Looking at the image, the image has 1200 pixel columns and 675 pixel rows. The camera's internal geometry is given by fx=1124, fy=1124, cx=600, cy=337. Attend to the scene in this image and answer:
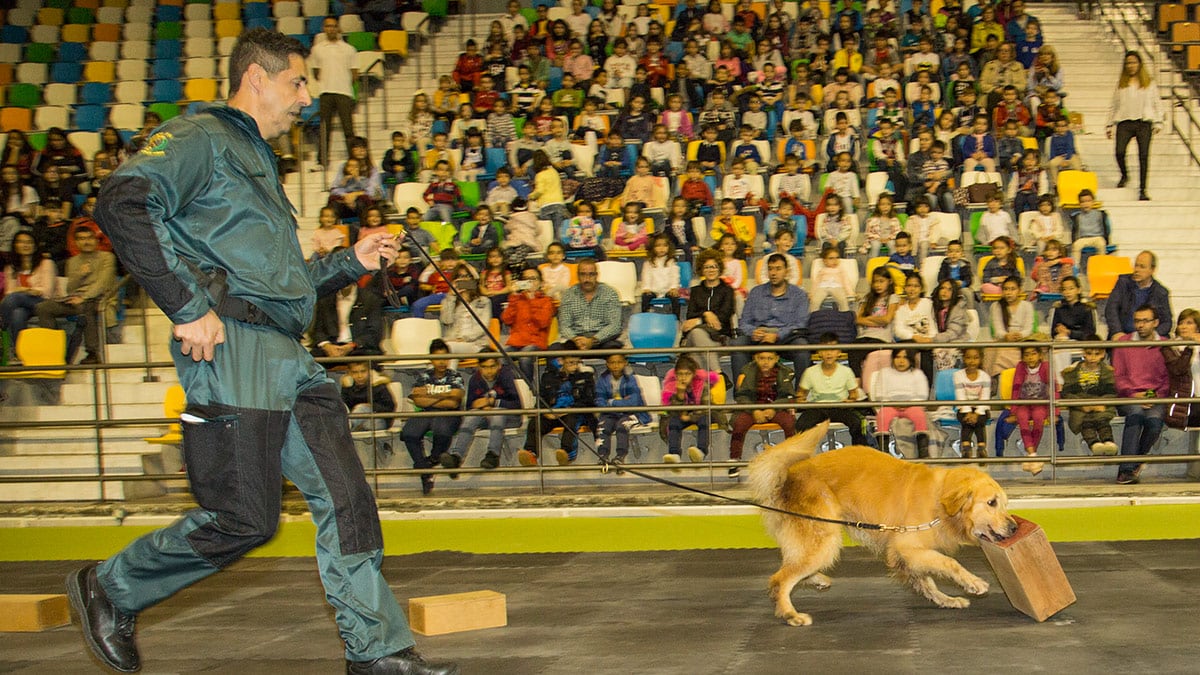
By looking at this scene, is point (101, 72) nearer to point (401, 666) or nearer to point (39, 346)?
point (39, 346)

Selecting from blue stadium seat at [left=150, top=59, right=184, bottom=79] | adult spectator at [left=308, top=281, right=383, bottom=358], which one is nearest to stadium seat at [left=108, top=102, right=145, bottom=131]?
blue stadium seat at [left=150, top=59, right=184, bottom=79]

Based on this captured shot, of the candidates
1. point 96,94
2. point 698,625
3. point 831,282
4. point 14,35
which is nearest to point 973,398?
point 831,282

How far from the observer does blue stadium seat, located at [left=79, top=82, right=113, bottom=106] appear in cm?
1641

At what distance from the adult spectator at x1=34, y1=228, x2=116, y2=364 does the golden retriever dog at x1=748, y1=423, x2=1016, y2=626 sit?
26.1 feet

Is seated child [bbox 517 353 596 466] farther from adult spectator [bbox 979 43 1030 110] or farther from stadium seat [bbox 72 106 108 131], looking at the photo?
stadium seat [bbox 72 106 108 131]

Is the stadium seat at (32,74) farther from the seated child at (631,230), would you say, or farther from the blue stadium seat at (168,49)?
the seated child at (631,230)

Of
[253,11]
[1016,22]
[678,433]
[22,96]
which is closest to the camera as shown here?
[678,433]

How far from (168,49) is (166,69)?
23.0 inches

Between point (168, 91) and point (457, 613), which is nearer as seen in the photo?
point (457, 613)

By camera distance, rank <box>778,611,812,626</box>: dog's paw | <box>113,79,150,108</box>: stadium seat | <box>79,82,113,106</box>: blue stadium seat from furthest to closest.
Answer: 1. <box>79,82,113,106</box>: blue stadium seat
2. <box>113,79,150,108</box>: stadium seat
3. <box>778,611,812,626</box>: dog's paw

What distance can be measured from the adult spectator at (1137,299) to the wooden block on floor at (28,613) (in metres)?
8.32

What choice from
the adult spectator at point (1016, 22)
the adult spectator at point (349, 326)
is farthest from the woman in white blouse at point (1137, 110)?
the adult spectator at point (349, 326)

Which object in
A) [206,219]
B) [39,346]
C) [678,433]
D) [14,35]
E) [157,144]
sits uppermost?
[14,35]

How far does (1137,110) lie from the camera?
12.8 m
